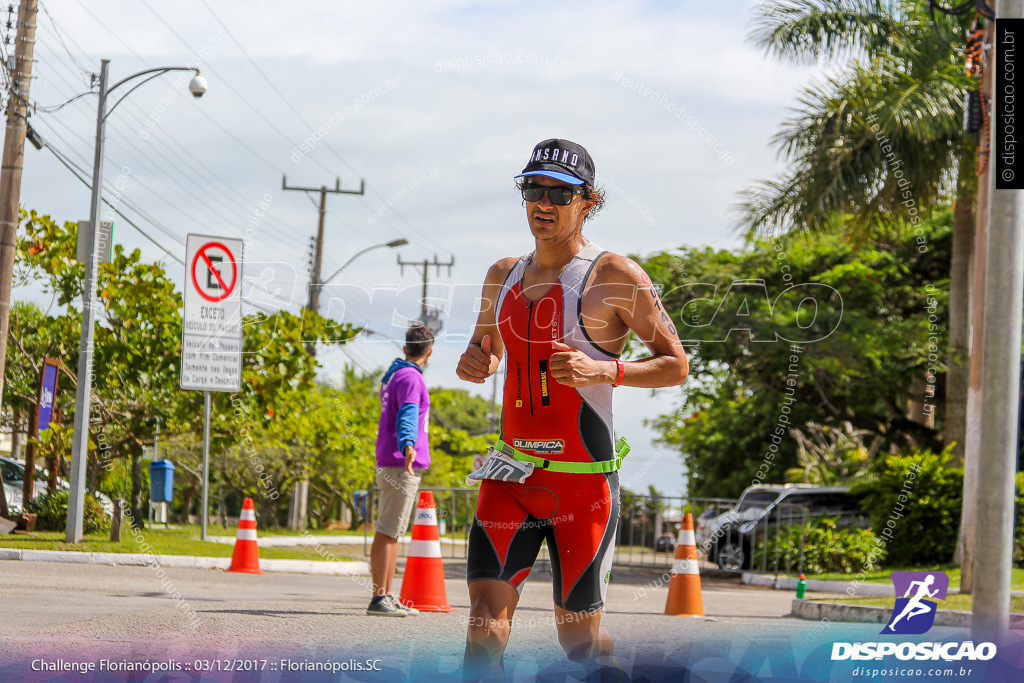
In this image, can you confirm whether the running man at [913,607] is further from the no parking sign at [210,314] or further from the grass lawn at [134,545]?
the no parking sign at [210,314]

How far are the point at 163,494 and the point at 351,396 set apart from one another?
16.9 metres

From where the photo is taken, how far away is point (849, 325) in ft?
63.8

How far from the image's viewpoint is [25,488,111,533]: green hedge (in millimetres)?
14102

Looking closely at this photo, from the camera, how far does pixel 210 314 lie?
48.7 feet

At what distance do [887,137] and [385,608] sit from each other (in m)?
11.1

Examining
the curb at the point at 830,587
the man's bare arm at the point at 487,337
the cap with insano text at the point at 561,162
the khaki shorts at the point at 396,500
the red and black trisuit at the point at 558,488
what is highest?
the cap with insano text at the point at 561,162

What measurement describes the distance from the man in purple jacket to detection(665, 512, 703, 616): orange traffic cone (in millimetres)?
2788

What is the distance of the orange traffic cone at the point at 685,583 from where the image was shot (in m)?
9.62

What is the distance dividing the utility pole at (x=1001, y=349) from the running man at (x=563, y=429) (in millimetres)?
4146

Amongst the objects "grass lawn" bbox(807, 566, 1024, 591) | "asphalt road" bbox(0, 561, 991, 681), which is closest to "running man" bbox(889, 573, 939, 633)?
"asphalt road" bbox(0, 561, 991, 681)

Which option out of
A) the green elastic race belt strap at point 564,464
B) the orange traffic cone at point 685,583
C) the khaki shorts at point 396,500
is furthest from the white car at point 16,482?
the green elastic race belt strap at point 564,464

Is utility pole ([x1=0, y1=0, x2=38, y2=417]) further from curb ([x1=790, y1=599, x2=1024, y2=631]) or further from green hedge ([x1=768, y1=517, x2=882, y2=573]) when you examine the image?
green hedge ([x1=768, y1=517, x2=882, y2=573])

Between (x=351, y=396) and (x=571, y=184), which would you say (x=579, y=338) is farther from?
(x=351, y=396)

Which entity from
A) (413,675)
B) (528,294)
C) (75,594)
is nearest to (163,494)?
(75,594)
